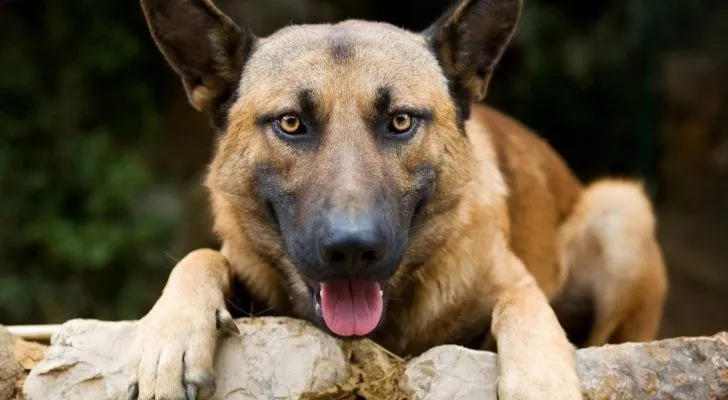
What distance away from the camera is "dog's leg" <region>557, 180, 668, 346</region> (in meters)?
5.16

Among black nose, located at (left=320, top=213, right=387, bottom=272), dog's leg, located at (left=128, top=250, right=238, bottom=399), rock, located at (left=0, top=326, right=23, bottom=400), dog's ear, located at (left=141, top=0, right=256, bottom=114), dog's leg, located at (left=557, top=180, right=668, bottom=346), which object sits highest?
dog's ear, located at (left=141, top=0, right=256, bottom=114)

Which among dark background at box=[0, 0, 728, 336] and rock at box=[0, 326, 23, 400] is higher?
rock at box=[0, 326, 23, 400]

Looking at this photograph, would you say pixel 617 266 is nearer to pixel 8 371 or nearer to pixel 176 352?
pixel 176 352

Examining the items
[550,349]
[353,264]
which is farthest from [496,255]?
[353,264]

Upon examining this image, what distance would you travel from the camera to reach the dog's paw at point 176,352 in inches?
124

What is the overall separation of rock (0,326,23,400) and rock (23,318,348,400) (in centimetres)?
13

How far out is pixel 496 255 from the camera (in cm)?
411

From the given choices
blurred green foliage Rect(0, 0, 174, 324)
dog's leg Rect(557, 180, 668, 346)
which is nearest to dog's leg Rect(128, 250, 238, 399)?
dog's leg Rect(557, 180, 668, 346)

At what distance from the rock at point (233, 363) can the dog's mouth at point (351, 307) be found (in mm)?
74

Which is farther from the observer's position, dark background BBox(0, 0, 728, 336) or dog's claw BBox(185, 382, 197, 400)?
dark background BBox(0, 0, 728, 336)

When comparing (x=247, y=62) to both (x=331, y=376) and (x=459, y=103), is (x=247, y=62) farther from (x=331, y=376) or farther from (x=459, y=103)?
(x=331, y=376)

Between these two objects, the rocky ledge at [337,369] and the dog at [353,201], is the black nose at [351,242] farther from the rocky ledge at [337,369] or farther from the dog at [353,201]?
the rocky ledge at [337,369]

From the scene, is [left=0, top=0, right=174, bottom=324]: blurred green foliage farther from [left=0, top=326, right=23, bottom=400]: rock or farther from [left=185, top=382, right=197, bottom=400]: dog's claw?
[left=185, top=382, right=197, bottom=400]: dog's claw

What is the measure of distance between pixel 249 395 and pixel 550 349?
103cm
